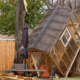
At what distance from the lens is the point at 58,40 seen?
10.8 m

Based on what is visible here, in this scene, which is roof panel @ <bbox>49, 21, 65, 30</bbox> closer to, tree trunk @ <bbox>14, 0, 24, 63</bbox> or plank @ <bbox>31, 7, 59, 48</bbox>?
plank @ <bbox>31, 7, 59, 48</bbox>

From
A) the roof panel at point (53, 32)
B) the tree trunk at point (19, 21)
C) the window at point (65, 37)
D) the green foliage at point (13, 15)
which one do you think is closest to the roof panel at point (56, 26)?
the roof panel at point (53, 32)

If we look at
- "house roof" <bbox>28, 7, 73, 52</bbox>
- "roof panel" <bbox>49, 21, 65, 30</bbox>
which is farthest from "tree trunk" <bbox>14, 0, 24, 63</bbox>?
"roof panel" <bbox>49, 21, 65, 30</bbox>

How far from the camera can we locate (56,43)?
1080 cm

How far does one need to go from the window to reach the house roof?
0.43m

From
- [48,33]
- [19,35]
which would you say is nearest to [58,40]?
[48,33]

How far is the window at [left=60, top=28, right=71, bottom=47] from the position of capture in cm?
1116

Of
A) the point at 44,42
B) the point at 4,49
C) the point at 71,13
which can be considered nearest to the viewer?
the point at 44,42

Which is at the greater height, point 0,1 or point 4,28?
point 0,1

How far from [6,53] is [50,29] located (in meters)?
4.85

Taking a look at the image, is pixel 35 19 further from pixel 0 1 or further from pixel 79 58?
pixel 79 58

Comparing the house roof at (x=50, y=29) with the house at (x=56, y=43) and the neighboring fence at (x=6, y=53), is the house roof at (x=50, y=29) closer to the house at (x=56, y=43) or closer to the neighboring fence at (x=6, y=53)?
the house at (x=56, y=43)

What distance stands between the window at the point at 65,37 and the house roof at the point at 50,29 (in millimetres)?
428

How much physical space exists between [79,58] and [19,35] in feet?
13.7
